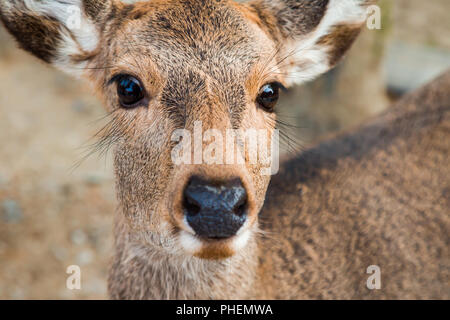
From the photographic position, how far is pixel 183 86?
3262 mm

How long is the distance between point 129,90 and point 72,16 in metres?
0.87

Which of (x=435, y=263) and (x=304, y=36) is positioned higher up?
(x=304, y=36)

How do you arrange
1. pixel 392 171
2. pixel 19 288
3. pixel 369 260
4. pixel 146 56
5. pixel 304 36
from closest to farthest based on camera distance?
pixel 146 56, pixel 304 36, pixel 369 260, pixel 392 171, pixel 19 288

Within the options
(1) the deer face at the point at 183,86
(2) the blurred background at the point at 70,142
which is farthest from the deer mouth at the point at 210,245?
(2) the blurred background at the point at 70,142

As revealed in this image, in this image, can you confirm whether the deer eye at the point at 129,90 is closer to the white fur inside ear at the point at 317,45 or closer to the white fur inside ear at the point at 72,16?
the white fur inside ear at the point at 72,16

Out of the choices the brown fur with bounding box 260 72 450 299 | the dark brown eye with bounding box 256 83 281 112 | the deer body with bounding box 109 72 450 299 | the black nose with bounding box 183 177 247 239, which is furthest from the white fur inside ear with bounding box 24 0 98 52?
the brown fur with bounding box 260 72 450 299

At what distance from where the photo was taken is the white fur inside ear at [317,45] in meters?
4.14

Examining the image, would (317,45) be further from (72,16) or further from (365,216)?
(72,16)

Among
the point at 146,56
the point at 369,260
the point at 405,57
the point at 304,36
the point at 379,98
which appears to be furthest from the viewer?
the point at 405,57

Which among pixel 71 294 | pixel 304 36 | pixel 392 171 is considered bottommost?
pixel 71 294
